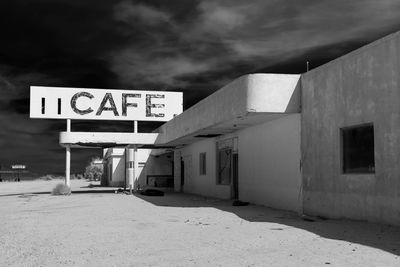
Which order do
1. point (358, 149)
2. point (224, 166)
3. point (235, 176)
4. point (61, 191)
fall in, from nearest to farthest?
point (358, 149) → point (235, 176) → point (224, 166) → point (61, 191)

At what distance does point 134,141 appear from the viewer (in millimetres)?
33250

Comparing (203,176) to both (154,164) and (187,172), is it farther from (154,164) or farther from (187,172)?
(154,164)

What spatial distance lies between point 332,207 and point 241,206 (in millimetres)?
6196

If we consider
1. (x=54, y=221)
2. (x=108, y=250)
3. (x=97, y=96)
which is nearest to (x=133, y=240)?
(x=108, y=250)

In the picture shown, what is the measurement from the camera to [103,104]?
125 feet

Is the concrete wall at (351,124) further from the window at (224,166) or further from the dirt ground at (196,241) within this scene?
the window at (224,166)

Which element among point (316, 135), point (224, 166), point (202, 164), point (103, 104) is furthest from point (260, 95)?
point (103, 104)

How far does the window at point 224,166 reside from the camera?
25078mm

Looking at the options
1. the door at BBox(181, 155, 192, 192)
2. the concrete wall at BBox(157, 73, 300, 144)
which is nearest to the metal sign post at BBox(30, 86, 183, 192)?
the door at BBox(181, 155, 192, 192)

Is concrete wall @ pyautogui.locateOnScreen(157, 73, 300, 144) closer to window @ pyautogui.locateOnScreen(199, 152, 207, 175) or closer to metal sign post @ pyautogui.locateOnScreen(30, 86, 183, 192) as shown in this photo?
Result: window @ pyautogui.locateOnScreen(199, 152, 207, 175)

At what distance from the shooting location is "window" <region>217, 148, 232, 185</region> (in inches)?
987

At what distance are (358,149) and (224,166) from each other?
41.4 feet

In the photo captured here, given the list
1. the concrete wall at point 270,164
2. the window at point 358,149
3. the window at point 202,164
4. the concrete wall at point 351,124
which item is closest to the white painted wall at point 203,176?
the concrete wall at point 270,164

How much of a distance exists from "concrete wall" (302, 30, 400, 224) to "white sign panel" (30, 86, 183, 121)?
77.9 ft
